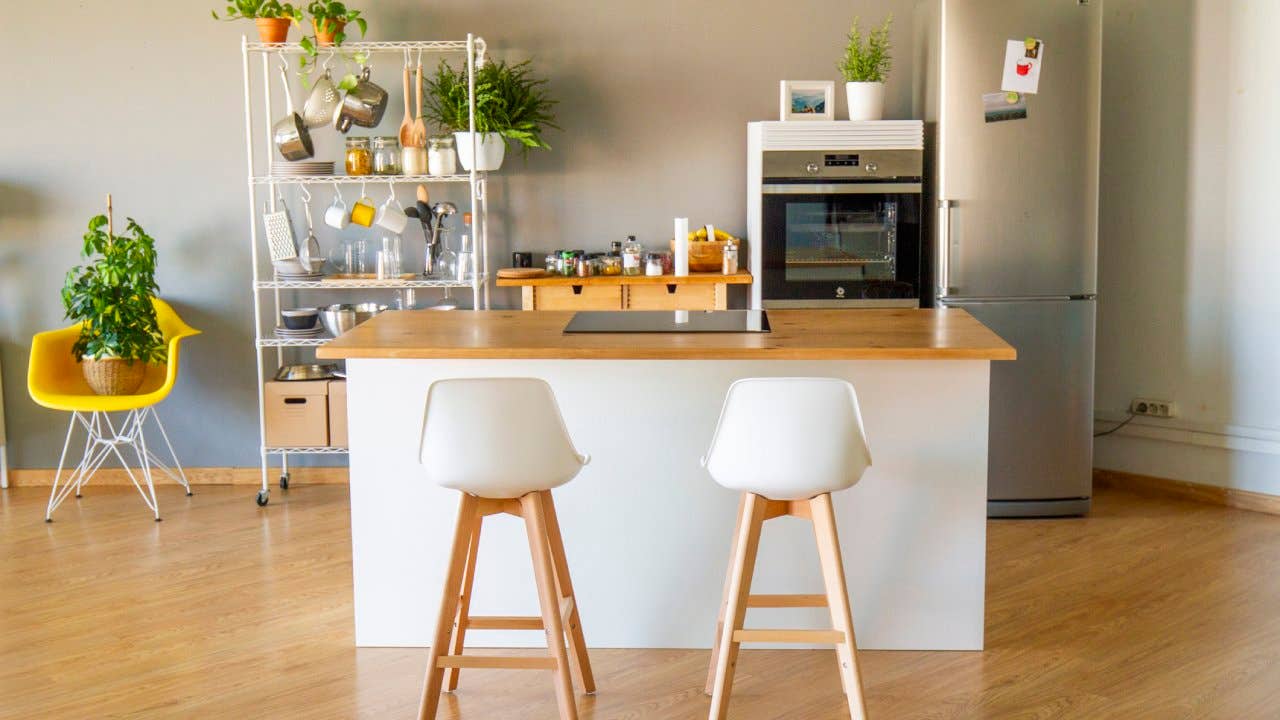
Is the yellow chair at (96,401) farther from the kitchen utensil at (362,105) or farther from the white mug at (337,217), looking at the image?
the kitchen utensil at (362,105)

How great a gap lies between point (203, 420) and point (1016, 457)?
139 inches

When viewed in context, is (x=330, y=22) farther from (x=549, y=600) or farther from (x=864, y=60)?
(x=549, y=600)

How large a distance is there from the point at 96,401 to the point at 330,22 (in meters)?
1.79

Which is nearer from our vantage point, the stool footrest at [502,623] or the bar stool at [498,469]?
the bar stool at [498,469]

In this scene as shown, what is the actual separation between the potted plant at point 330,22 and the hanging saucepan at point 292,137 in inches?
9.7

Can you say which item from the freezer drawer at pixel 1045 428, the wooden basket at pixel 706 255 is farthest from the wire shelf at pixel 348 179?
the freezer drawer at pixel 1045 428

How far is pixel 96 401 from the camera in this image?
202 inches


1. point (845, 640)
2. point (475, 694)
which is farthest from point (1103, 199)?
point (475, 694)

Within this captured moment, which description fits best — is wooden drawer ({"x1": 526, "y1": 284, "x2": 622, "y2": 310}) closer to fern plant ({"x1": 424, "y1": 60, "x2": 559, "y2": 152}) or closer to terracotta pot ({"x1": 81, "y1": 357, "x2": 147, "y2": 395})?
fern plant ({"x1": 424, "y1": 60, "x2": 559, "y2": 152})

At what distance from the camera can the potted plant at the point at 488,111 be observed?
5332 mm

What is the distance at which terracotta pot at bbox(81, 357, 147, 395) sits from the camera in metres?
5.21

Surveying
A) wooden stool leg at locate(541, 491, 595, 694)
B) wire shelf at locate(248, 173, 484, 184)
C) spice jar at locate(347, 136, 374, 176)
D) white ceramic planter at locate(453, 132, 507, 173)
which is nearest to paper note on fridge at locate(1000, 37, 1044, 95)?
white ceramic planter at locate(453, 132, 507, 173)

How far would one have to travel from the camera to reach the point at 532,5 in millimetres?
5633

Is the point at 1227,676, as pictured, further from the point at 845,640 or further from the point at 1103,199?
the point at 1103,199
